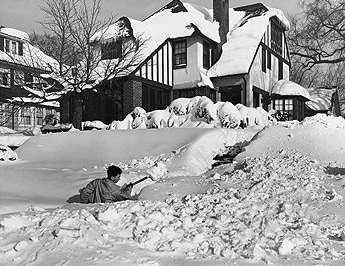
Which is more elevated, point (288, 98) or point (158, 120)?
point (288, 98)

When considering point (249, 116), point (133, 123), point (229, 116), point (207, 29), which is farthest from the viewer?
point (207, 29)

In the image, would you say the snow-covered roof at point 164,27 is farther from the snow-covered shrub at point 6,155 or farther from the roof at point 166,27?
the snow-covered shrub at point 6,155

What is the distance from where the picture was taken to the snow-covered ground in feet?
12.3

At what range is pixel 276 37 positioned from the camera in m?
26.6

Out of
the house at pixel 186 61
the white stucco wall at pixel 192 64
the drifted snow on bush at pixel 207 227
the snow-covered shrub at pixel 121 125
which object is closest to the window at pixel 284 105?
the house at pixel 186 61

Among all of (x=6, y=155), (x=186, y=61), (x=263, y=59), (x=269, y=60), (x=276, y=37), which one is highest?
(x=276, y=37)

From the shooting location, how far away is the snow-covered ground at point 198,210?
12.3 feet

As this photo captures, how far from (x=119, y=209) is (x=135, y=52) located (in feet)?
52.9

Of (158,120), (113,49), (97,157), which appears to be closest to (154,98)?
(113,49)

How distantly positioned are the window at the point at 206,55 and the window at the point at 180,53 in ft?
3.66

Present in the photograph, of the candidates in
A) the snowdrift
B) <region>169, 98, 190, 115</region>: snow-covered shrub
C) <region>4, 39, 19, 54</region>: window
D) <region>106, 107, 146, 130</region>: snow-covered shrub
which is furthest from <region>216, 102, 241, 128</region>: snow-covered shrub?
<region>4, 39, 19, 54</region>: window

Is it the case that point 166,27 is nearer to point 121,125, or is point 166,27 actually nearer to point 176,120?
point 121,125

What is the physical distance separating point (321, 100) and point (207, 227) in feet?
98.8

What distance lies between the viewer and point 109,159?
1131cm
